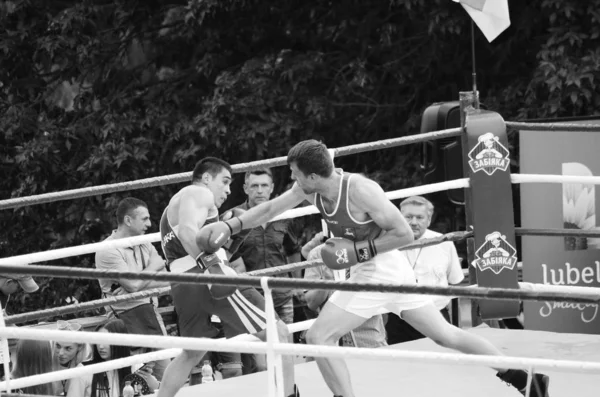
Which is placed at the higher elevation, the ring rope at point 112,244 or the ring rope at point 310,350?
the ring rope at point 112,244

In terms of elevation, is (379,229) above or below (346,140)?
below

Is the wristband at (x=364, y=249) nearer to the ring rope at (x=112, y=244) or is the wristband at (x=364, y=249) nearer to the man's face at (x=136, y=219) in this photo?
the ring rope at (x=112, y=244)

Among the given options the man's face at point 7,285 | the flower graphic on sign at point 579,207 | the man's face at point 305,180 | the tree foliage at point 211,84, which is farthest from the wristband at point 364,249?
the tree foliage at point 211,84

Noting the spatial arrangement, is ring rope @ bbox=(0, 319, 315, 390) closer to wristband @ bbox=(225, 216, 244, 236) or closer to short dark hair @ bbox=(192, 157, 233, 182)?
wristband @ bbox=(225, 216, 244, 236)

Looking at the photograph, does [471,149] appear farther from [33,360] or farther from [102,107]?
[102,107]

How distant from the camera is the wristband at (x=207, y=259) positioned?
16.4 feet

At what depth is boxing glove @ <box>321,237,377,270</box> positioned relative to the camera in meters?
4.72

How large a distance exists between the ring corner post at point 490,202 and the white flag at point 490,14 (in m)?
0.63

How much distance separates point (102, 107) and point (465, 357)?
793 centimetres

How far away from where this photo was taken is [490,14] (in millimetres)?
6422

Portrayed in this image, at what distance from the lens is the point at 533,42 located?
9.99m

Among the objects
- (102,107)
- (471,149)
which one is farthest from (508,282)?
(102,107)

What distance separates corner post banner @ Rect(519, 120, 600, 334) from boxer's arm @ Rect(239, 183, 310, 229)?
223cm

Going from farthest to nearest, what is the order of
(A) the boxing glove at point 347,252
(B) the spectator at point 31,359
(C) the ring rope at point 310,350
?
(B) the spectator at point 31,359 → (A) the boxing glove at point 347,252 → (C) the ring rope at point 310,350
